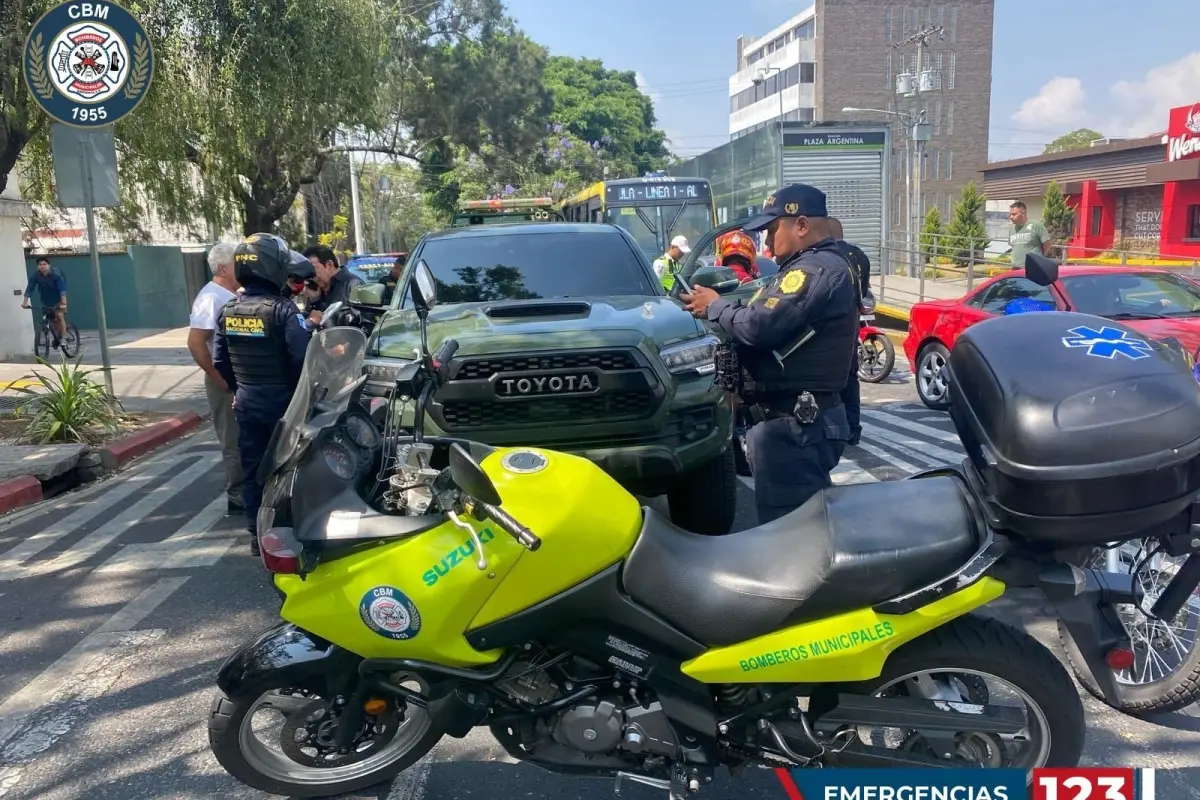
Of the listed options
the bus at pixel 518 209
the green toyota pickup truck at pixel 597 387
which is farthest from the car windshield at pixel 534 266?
the bus at pixel 518 209

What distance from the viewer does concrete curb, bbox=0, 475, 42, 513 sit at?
23.1ft

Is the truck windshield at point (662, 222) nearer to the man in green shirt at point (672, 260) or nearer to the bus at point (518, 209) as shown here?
the bus at point (518, 209)

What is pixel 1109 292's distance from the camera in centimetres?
828

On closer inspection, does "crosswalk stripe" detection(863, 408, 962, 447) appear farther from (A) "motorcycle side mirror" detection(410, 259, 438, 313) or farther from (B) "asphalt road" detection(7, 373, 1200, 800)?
(A) "motorcycle side mirror" detection(410, 259, 438, 313)

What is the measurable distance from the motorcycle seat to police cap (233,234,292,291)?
3398 mm

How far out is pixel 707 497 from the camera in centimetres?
496

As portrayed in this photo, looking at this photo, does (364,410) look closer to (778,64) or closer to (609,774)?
(609,774)

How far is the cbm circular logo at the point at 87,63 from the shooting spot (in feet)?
24.7

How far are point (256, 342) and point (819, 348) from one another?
3.14 m

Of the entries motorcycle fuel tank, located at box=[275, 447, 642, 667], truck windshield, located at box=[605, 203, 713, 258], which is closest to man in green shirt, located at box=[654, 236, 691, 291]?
truck windshield, located at box=[605, 203, 713, 258]

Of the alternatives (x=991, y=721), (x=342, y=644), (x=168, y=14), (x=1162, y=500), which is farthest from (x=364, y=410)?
(x=168, y=14)

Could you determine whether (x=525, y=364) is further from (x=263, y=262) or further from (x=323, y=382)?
(x=263, y=262)

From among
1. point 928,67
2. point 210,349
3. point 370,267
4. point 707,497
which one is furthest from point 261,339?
point 928,67

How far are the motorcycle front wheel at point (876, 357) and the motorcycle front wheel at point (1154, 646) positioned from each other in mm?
8666
